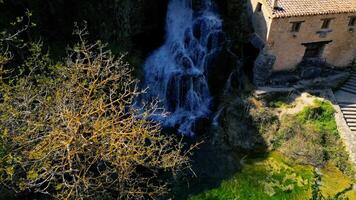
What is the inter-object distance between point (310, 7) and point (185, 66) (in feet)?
28.4

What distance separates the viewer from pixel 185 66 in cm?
2734

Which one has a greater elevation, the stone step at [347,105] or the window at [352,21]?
the window at [352,21]

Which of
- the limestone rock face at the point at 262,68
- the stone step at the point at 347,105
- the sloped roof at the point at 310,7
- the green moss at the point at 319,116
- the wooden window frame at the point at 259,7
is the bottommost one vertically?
the green moss at the point at 319,116

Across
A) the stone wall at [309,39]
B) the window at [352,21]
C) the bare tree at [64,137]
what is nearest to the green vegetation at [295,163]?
the stone wall at [309,39]

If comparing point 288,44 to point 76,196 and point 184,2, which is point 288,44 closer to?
point 184,2

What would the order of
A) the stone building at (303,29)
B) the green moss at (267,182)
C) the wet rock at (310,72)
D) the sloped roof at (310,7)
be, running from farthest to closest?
1. the wet rock at (310,72)
2. the stone building at (303,29)
3. the sloped roof at (310,7)
4. the green moss at (267,182)

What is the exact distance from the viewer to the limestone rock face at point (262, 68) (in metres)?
26.6

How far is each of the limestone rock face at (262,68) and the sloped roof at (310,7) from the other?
2928mm

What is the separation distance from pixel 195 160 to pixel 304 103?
8.07 m

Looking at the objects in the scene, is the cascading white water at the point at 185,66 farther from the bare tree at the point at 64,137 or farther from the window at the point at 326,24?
the bare tree at the point at 64,137

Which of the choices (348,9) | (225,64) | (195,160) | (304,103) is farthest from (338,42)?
(195,160)

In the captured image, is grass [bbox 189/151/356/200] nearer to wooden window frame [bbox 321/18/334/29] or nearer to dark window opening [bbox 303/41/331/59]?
dark window opening [bbox 303/41/331/59]

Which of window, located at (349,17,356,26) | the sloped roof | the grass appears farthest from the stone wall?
the grass

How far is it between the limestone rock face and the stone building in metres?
0.22
